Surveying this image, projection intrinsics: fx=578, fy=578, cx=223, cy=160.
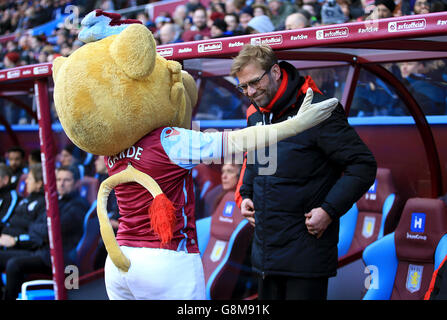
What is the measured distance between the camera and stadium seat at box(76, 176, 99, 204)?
449 centimetres

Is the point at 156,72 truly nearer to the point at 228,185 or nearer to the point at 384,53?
the point at 384,53

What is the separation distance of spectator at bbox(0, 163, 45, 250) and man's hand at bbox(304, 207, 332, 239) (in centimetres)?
292

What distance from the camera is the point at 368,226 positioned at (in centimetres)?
404

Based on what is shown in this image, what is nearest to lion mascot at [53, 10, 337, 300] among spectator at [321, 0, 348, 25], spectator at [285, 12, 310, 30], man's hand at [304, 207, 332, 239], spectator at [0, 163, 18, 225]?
man's hand at [304, 207, 332, 239]

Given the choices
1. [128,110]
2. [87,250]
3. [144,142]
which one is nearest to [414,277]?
[144,142]

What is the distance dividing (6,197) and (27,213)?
0.46 m

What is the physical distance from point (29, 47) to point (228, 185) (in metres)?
6.91

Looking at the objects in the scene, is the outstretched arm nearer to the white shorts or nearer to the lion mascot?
the lion mascot

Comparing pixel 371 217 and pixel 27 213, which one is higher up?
pixel 27 213

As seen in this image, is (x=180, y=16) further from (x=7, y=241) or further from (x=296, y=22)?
(x=7, y=241)

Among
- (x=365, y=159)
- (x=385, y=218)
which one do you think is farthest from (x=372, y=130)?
(x=365, y=159)

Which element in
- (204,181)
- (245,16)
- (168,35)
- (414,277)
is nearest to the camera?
(414,277)

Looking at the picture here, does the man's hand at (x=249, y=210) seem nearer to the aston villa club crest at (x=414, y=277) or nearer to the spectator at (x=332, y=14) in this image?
the aston villa club crest at (x=414, y=277)

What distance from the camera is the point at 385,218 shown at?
12.8 ft
